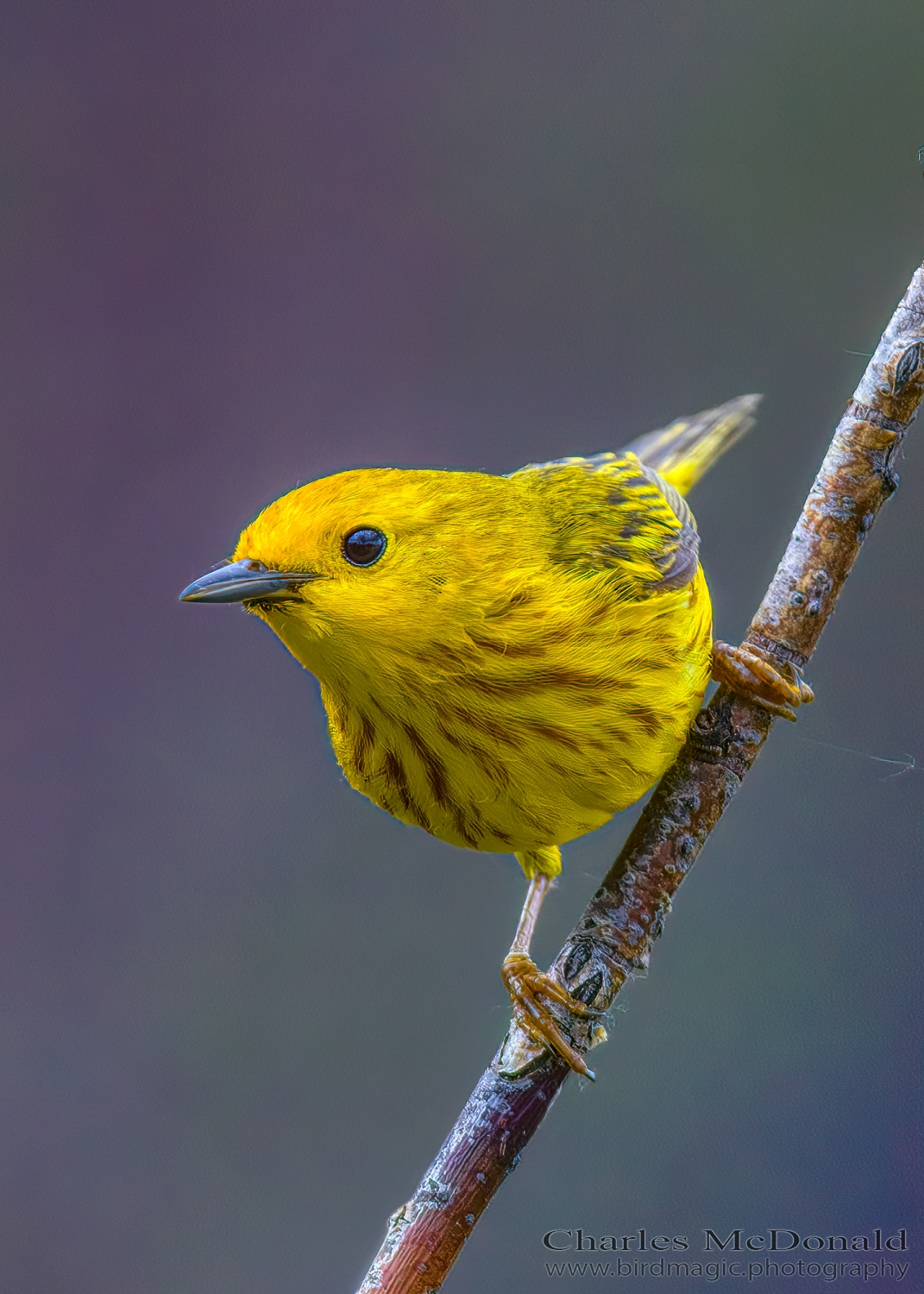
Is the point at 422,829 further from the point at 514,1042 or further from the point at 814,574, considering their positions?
the point at 814,574

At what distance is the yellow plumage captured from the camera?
1.85 m

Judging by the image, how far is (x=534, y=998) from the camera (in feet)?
7.64

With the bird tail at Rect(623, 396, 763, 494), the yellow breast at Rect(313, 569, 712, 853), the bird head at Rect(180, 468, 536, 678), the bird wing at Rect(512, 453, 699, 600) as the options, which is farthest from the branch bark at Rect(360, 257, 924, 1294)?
the bird tail at Rect(623, 396, 763, 494)

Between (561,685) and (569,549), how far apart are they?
336 millimetres

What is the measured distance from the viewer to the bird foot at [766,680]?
7.51 ft

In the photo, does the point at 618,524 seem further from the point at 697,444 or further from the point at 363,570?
the point at 697,444

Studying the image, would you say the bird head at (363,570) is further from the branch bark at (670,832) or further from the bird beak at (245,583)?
the branch bark at (670,832)

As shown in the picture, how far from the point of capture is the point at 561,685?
204 cm

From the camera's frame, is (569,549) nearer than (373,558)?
No

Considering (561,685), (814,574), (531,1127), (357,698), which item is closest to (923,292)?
(814,574)

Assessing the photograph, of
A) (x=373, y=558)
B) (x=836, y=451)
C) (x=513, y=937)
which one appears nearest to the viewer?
(x=373, y=558)

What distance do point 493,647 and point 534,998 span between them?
0.79 m

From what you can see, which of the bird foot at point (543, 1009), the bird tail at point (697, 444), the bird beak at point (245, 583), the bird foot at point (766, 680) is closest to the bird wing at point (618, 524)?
the bird foot at point (766, 680)

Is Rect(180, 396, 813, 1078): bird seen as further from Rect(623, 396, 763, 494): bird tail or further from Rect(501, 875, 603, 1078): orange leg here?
Rect(623, 396, 763, 494): bird tail
